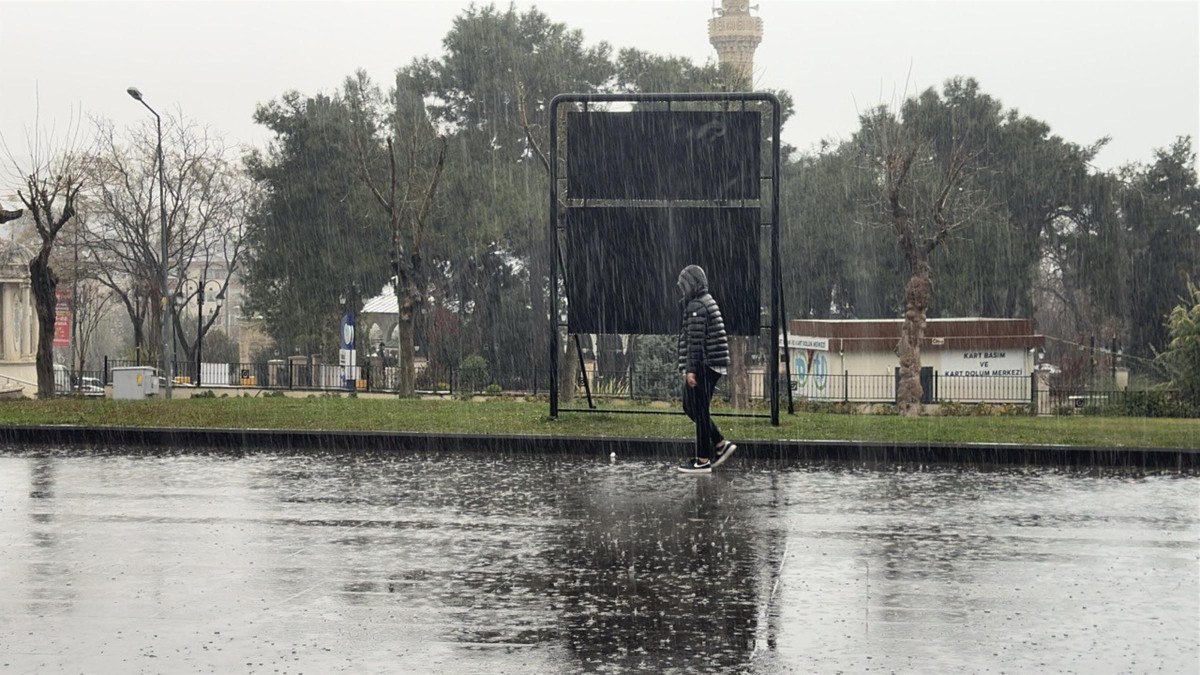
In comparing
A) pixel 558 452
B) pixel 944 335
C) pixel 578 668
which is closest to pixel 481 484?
pixel 558 452

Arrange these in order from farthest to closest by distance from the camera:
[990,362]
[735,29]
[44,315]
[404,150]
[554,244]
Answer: [735,29], [404,150], [990,362], [44,315], [554,244]

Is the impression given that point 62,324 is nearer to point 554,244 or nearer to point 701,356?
point 554,244

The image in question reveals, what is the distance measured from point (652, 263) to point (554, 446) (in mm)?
2726

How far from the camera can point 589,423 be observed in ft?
57.8

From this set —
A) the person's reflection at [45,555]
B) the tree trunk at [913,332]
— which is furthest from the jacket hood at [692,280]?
the tree trunk at [913,332]

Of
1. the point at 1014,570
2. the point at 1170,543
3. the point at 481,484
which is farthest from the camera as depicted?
the point at 481,484

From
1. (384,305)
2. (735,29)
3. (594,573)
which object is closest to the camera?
(594,573)

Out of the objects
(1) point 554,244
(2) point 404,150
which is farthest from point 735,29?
(1) point 554,244

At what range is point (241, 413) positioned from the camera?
20.0 meters

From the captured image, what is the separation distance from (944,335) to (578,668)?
42.9m

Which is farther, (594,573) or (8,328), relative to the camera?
(8,328)

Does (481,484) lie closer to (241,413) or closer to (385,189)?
(241,413)

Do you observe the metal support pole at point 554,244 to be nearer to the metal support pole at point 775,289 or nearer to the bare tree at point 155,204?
the metal support pole at point 775,289

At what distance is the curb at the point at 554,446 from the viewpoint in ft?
48.3
